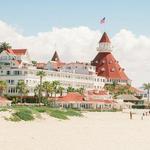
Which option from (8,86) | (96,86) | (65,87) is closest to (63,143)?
(8,86)

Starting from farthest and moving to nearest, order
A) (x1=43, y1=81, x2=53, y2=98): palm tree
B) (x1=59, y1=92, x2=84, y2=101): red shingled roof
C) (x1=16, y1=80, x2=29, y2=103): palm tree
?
(x1=16, y1=80, x2=29, y2=103): palm tree < (x1=43, y1=81, x2=53, y2=98): palm tree < (x1=59, y1=92, x2=84, y2=101): red shingled roof

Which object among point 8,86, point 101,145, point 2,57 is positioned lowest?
point 101,145

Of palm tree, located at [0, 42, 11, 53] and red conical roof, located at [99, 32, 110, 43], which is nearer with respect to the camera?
palm tree, located at [0, 42, 11, 53]

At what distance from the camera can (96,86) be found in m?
123

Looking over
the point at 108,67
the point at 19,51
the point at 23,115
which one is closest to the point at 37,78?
the point at 19,51

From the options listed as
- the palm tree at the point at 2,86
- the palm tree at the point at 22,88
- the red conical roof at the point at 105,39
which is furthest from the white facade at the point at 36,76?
the red conical roof at the point at 105,39

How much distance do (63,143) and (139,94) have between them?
108667 mm

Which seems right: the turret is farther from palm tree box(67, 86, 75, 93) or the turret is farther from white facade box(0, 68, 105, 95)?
palm tree box(67, 86, 75, 93)

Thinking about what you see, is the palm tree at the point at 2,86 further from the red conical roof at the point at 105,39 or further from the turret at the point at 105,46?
the red conical roof at the point at 105,39

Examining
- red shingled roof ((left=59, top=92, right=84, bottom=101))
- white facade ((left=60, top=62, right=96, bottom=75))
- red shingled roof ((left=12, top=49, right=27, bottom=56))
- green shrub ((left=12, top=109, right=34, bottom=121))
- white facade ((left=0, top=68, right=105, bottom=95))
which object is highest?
red shingled roof ((left=12, top=49, right=27, bottom=56))

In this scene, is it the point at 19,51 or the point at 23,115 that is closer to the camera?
the point at 23,115

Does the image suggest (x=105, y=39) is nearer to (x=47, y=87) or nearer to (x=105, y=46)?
(x=105, y=46)

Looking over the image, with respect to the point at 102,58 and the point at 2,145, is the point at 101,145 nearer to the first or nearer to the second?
the point at 2,145

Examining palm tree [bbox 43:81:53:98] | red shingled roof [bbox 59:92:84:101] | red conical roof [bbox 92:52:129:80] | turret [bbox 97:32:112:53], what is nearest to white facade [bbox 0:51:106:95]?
palm tree [bbox 43:81:53:98]
